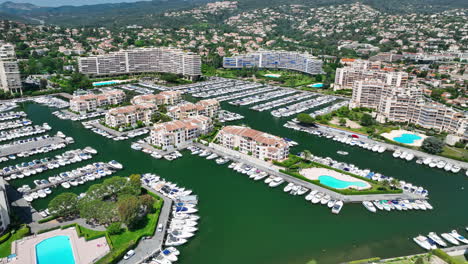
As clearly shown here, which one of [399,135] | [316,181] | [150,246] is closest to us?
[150,246]

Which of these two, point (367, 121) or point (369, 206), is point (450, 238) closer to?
point (369, 206)

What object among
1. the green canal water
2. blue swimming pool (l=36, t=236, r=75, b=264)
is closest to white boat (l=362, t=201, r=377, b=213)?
the green canal water

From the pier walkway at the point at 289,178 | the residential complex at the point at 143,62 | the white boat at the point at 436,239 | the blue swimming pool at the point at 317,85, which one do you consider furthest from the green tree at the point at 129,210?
the blue swimming pool at the point at 317,85

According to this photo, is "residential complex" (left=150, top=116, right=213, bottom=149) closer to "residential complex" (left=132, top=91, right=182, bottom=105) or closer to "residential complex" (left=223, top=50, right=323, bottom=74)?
"residential complex" (left=132, top=91, right=182, bottom=105)

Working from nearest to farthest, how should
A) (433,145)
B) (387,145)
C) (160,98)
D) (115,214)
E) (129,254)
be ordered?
(129,254), (115,214), (433,145), (387,145), (160,98)

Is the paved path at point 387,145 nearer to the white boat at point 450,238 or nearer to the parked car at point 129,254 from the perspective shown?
the white boat at point 450,238

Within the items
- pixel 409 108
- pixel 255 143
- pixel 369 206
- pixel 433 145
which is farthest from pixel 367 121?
pixel 369 206
